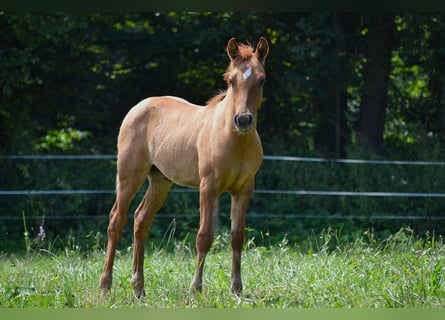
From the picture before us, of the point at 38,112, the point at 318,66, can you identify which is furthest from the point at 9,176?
the point at 318,66

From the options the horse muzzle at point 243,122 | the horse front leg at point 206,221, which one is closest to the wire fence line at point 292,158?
the horse front leg at point 206,221

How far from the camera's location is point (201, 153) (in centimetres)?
554

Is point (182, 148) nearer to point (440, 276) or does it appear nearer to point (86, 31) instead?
point (440, 276)

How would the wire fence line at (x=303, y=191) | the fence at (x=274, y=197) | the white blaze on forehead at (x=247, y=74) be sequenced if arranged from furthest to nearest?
the fence at (x=274, y=197), the wire fence line at (x=303, y=191), the white blaze on forehead at (x=247, y=74)

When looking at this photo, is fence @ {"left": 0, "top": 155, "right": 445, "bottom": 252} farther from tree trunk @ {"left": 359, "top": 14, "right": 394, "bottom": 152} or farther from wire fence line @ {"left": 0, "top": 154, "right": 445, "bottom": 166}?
tree trunk @ {"left": 359, "top": 14, "right": 394, "bottom": 152}

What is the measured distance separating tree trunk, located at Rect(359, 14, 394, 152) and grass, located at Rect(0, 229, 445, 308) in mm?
5858

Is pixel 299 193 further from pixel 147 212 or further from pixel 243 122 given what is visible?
pixel 243 122

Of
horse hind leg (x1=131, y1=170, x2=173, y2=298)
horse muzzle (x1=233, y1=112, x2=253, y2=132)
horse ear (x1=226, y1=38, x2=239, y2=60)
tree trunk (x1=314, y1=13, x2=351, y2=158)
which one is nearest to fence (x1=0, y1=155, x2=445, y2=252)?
tree trunk (x1=314, y1=13, x2=351, y2=158)

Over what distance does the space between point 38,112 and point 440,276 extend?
9.28m

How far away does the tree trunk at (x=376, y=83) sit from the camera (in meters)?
12.5

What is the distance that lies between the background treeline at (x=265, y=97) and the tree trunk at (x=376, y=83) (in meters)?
0.02

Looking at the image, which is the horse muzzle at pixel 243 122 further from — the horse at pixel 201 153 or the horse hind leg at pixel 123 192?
the horse hind leg at pixel 123 192

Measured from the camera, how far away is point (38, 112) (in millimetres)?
12977

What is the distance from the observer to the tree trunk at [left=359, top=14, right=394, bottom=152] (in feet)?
41.1
